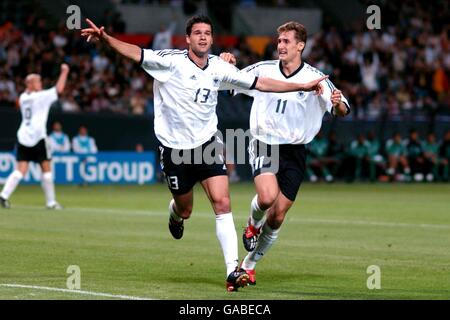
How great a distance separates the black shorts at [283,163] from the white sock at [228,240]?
1.00 metres

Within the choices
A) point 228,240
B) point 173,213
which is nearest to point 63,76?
point 173,213

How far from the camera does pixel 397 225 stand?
18359 millimetres

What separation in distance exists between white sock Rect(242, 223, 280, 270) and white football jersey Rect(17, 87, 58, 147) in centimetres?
1084

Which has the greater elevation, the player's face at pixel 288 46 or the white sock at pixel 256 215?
the player's face at pixel 288 46

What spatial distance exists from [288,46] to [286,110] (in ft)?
2.40

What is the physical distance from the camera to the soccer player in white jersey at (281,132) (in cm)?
1152

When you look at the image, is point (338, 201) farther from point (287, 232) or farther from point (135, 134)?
point (135, 134)

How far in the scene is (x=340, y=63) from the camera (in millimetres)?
37125

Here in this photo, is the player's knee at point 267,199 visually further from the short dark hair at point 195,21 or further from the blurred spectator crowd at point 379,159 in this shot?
the blurred spectator crowd at point 379,159

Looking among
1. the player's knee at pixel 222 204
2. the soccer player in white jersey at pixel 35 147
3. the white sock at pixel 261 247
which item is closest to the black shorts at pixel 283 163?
the white sock at pixel 261 247

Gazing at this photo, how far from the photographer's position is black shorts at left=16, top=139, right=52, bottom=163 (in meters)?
21.6

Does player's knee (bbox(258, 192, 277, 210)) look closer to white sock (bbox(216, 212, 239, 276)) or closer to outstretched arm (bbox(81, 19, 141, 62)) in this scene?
white sock (bbox(216, 212, 239, 276))

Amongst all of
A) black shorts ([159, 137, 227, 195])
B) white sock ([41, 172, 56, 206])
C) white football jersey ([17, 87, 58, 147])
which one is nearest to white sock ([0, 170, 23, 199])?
white sock ([41, 172, 56, 206])
